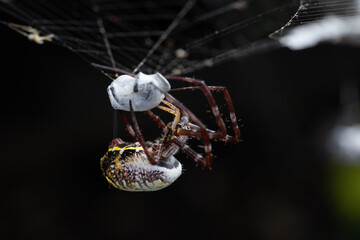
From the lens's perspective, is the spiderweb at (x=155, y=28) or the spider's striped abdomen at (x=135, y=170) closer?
the spider's striped abdomen at (x=135, y=170)

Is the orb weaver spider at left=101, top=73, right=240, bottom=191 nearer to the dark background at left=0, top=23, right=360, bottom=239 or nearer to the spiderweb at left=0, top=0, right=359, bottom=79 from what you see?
the spiderweb at left=0, top=0, right=359, bottom=79

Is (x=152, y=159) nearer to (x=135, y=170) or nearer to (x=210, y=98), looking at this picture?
(x=135, y=170)

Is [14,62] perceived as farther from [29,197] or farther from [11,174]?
[29,197]

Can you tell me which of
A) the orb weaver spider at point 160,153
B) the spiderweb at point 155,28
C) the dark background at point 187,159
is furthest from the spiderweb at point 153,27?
the orb weaver spider at point 160,153

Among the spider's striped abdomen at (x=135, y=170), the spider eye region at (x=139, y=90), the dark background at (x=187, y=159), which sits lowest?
the spider's striped abdomen at (x=135, y=170)

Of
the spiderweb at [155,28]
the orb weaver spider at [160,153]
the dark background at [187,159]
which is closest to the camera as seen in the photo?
the orb weaver spider at [160,153]

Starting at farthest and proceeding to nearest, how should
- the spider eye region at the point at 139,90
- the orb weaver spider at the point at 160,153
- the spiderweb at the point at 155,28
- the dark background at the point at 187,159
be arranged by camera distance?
the dark background at the point at 187,159, the spiderweb at the point at 155,28, the orb weaver spider at the point at 160,153, the spider eye region at the point at 139,90

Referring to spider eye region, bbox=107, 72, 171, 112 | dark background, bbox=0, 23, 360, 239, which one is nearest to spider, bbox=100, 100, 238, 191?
spider eye region, bbox=107, 72, 171, 112

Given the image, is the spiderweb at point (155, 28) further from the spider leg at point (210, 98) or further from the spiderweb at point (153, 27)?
the spider leg at point (210, 98)
